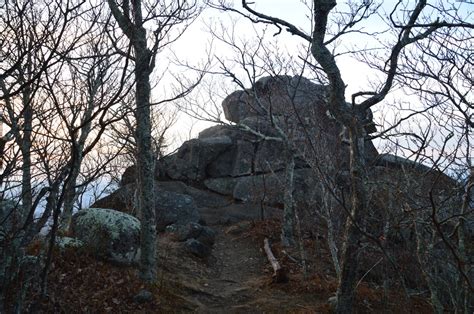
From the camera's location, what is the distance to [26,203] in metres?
7.52

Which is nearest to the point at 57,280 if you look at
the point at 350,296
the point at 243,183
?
the point at 350,296

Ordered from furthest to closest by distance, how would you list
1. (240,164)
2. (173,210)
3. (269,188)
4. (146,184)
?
(240,164)
(269,188)
(173,210)
(146,184)

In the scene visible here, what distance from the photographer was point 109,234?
930 centimetres

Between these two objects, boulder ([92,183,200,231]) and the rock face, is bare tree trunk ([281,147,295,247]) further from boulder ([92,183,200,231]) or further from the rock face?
the rock face

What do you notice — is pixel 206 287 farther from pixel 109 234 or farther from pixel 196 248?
pixel 196 248

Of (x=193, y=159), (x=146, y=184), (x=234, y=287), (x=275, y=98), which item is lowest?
(x=234, y=287)

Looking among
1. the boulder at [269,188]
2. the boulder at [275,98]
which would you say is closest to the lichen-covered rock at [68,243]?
the boulder at [275,98]

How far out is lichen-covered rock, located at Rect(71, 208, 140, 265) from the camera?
29.9 ft

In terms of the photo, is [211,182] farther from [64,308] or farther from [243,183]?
[64,308]

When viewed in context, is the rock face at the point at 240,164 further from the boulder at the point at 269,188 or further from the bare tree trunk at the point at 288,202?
the bare tree trunk at the point at 288,202

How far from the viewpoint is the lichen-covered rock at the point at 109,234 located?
29.9ft

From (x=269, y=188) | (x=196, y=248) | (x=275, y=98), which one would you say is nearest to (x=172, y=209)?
(x=196, y=248)

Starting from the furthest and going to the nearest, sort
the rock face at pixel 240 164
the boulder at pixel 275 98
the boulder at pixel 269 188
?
the rock face at pixel 240 164
the boulder at pixel 269 188
the boulder at pixel 275 98

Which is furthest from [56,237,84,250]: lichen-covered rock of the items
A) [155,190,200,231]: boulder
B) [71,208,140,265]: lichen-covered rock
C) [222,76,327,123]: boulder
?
[155,190,200,231]: boulder
